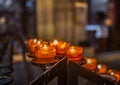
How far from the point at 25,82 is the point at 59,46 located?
1.56ft

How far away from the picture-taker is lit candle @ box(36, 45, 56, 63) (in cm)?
211

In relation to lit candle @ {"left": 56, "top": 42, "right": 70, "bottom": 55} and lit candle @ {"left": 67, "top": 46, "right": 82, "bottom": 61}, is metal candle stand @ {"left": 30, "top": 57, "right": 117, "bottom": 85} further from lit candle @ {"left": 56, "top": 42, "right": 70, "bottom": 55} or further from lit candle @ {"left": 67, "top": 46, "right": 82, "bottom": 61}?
lit candle @ {"left": 56, "top": 42, "right": 70, "bottom": 55}

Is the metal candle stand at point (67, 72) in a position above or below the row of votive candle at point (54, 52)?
below

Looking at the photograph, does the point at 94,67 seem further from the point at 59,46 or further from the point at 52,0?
the point at 52,0

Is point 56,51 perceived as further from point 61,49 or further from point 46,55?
point 46,55

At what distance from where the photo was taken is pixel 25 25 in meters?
7.06

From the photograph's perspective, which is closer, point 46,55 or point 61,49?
point 46,55

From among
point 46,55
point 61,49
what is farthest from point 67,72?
point 61,49

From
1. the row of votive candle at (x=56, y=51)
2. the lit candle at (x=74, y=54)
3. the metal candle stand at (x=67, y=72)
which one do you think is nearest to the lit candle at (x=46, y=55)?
the row of votive candle at (x=56, y=51)

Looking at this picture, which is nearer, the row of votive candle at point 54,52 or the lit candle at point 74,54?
the row of votive candle at point 54,52

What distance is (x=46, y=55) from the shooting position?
2.11 meters

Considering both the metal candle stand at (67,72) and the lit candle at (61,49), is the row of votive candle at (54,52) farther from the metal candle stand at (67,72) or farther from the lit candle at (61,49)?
the metal candle stand at (67,72)

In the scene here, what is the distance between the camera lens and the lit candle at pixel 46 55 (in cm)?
211

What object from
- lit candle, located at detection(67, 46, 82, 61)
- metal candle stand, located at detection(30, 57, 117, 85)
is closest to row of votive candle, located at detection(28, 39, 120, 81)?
lit candle, located at detection(67, 46, 82, 61)
